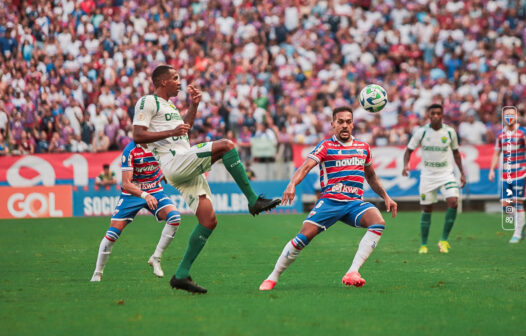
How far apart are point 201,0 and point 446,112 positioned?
10.8m

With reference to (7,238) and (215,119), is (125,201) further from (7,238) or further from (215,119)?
(215,119)

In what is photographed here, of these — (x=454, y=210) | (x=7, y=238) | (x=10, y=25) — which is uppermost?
(x=10, y=25)

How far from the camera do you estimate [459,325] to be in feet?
21.9

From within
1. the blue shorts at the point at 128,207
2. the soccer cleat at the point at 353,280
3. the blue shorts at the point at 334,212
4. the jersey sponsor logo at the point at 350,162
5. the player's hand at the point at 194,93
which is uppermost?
the player's hand at the point at 194,93

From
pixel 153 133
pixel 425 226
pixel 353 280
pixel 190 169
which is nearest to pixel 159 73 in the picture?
pixel 153 133

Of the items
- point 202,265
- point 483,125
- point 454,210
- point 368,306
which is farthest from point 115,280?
point 483,125

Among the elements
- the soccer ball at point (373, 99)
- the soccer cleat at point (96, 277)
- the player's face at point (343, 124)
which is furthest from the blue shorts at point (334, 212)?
the soccer cleat at point (96, 277)

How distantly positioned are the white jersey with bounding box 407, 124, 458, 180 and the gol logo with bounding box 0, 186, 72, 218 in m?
12.3

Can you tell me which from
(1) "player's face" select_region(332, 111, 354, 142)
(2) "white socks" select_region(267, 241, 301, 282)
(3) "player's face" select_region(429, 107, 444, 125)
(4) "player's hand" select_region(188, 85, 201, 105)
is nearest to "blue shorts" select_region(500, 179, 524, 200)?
(3) "player's face" select_region(429, 107, 444, 125)

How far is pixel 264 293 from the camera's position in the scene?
28.3 feet

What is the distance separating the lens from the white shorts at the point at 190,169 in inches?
324

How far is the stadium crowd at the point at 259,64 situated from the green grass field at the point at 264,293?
337 inches

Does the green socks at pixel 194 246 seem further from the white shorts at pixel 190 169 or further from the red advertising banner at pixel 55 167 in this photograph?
the red advertising banner at pixel 55 167

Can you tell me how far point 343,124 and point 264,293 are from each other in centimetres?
217
